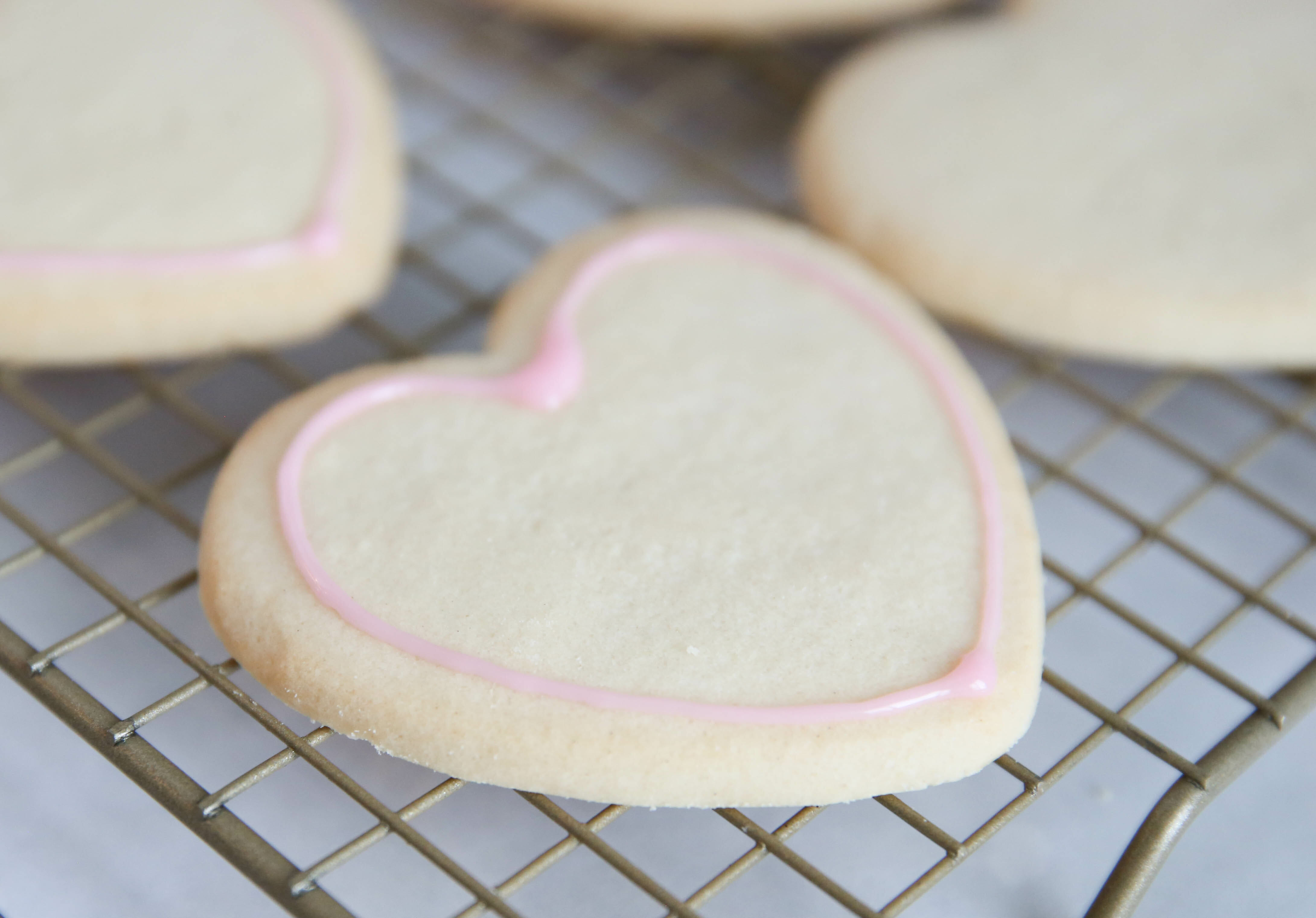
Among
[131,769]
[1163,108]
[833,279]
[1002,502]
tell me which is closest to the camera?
[131,769]

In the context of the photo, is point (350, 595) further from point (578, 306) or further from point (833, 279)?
point (833, 279)

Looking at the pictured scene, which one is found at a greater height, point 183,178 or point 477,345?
point 183,178

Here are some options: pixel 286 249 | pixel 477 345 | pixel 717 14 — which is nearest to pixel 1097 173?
pixel 717 14

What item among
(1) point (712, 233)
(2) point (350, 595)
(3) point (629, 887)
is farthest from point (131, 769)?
(1) point (712, 233)

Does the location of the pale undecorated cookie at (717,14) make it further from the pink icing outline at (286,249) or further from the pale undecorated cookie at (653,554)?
the pale undecorated cookie at (653,554)

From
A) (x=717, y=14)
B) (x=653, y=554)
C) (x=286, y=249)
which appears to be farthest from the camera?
(x=717, y=14)

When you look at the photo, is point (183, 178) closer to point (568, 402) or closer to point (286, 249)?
point (286, 249)
